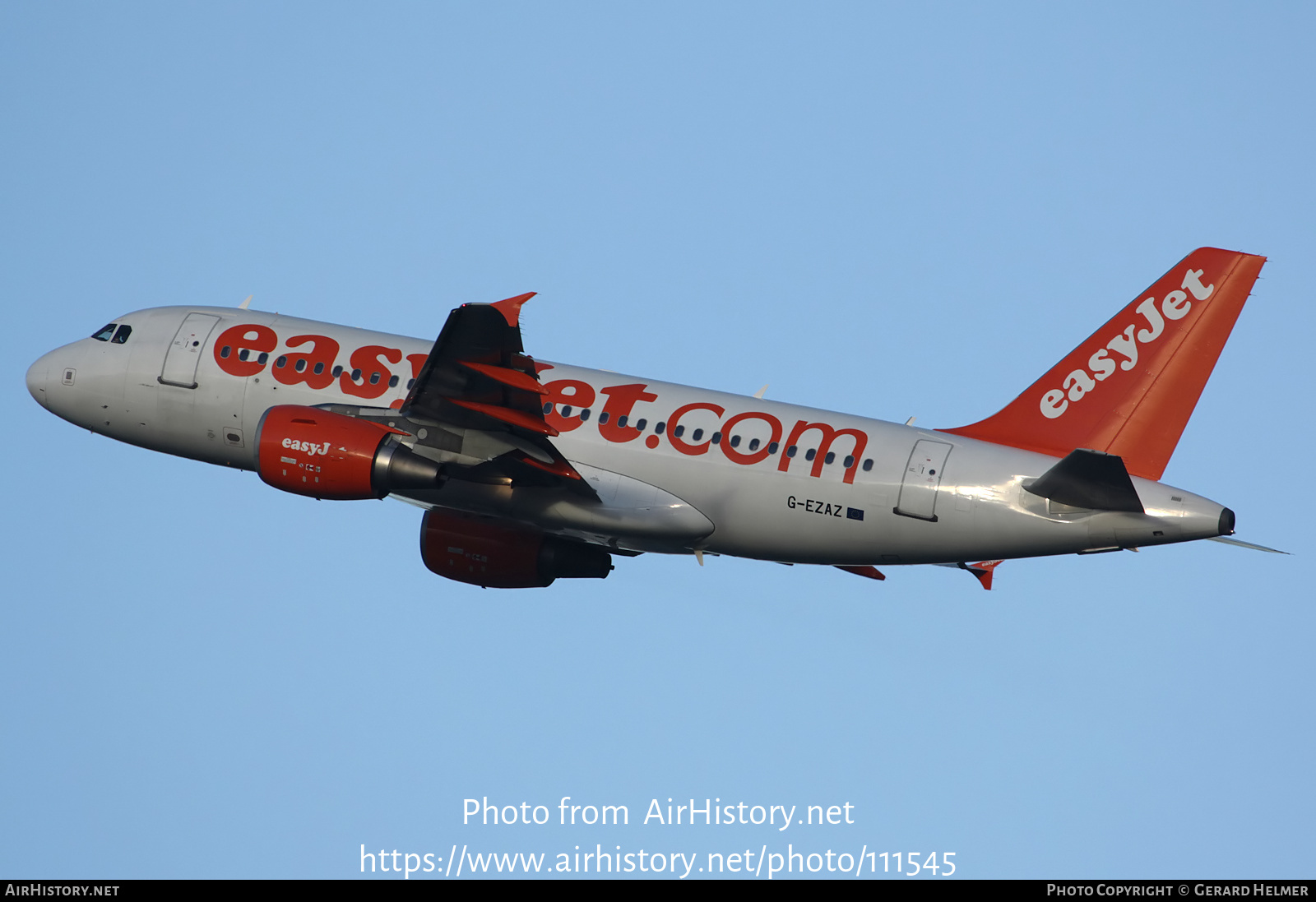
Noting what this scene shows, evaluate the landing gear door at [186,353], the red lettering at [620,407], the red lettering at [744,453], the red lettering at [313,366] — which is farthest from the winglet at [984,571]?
the landing gear door at [186,353]

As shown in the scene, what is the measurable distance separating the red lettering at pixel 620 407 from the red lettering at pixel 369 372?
4771 mm

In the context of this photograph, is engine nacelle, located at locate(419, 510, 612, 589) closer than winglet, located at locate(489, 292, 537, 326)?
No

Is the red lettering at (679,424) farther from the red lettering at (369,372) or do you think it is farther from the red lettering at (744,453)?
the red lettering at (369,372)

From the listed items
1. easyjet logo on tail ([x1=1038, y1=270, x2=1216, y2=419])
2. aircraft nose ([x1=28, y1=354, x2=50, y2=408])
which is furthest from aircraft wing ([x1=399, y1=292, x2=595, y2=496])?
aircraft nose ([x1=28, y1=354, x2=50, y2=408])

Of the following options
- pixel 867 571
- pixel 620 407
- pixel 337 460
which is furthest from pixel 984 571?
pixel 337 460

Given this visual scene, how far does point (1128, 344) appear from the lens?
32.3 meters

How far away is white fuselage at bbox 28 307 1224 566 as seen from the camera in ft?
102

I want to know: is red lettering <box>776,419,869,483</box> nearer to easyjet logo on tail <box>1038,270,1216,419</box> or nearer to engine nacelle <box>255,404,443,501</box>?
easyjet logo on tail <box>1038,270,1216,419</box>

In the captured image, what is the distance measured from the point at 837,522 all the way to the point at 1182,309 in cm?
818

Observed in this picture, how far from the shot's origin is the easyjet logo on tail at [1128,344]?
32.1m

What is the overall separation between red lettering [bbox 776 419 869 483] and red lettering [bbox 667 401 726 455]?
1.65m
